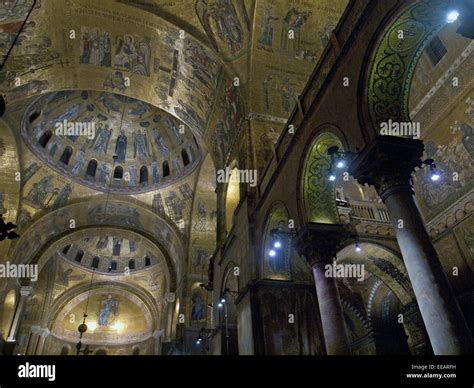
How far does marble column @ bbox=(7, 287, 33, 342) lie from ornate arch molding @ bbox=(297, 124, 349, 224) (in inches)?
611

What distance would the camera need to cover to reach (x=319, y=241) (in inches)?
251

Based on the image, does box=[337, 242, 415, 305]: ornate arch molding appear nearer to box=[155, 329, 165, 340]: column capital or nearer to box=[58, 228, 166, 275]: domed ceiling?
box=[155, 329, 165, 340]: column capital

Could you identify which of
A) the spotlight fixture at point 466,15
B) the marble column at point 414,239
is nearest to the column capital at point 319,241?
the marble column at point 414,239

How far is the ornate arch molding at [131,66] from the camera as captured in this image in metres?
11.5

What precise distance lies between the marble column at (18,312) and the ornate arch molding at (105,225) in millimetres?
1459

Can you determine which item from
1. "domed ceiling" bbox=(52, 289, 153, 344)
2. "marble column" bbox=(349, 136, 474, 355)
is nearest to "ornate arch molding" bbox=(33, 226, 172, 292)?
"domed ceiling" bbox=(52, 289, 153, 344)

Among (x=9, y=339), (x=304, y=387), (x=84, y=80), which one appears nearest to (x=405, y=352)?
(x=304, y=387)

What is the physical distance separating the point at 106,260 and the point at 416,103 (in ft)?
68.7

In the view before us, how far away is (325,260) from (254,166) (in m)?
4.06

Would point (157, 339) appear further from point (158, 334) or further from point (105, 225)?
point (105, 225)

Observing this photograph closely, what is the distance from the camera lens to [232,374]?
2043 mm

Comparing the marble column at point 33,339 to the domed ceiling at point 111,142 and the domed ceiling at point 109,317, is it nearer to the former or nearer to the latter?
the domed ceiling at point 109,317

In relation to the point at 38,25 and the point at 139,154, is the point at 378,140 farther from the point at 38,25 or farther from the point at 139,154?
the point at 139,154

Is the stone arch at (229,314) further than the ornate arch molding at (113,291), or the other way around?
the ornate arch molding at (113,291)
